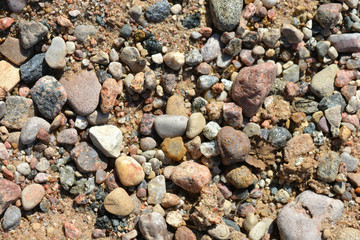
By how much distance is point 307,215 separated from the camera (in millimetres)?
2910

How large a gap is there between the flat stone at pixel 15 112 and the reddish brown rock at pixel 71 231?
87cm

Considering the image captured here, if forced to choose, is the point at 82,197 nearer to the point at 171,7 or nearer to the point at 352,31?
the point at 171,7

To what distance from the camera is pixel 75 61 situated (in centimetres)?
301

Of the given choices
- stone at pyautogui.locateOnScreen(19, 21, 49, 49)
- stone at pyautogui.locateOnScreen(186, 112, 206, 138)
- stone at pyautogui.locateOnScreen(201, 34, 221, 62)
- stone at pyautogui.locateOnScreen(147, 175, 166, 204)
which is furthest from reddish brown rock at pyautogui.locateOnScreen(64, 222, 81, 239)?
stone at pyautogui.locateOnScreen(201, 34, 221, 62)

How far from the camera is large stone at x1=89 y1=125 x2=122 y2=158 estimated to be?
290 centimetres

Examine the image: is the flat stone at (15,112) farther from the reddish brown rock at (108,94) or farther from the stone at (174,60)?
the stone at (174,60)

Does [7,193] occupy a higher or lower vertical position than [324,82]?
lower

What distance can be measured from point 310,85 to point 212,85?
0.87 meters

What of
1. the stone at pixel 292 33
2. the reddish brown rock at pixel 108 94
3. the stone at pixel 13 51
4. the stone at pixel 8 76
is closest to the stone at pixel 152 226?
the reddish brown rock at pixel 108 94

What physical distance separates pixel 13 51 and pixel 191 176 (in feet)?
5.76

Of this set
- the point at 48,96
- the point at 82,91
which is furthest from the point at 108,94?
the point at 48,96

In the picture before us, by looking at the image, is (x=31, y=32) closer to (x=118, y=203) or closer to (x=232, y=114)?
(x=118, y=203)

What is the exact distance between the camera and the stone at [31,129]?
287 cm

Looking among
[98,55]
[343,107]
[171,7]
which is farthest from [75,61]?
[343,107]
